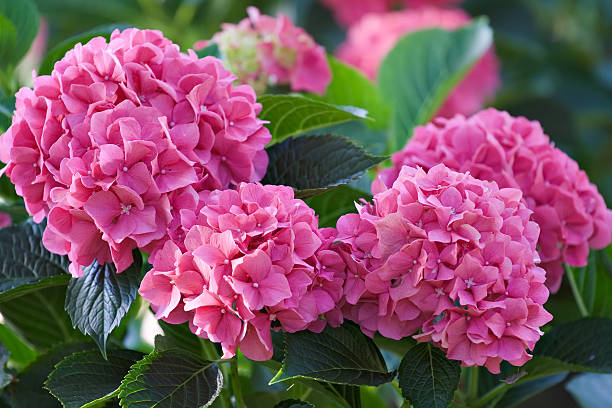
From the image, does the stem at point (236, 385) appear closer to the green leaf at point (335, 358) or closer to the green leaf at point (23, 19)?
the green leaf at point (335, 358)

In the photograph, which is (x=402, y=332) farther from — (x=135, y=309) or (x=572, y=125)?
(x=572, y=125)

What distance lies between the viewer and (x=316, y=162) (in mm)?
782

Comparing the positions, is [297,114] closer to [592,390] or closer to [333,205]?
[333,205]

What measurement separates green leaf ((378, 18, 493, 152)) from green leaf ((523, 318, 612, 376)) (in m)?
0.63

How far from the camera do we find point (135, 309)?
88 cm

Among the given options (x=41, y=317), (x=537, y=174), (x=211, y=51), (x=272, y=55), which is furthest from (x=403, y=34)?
(x=41, y=317)

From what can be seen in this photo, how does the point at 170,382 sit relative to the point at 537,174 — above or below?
below

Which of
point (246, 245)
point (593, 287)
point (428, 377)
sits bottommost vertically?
point (593, 287)

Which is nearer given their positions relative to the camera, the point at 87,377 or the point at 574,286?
the point at 87,377

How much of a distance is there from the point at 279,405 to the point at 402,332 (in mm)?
146

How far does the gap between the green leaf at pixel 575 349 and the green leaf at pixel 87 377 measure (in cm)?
39

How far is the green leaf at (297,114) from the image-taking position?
0.82m

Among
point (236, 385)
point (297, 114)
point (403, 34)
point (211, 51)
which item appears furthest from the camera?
point (403, 34)

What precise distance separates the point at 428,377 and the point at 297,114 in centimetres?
31
